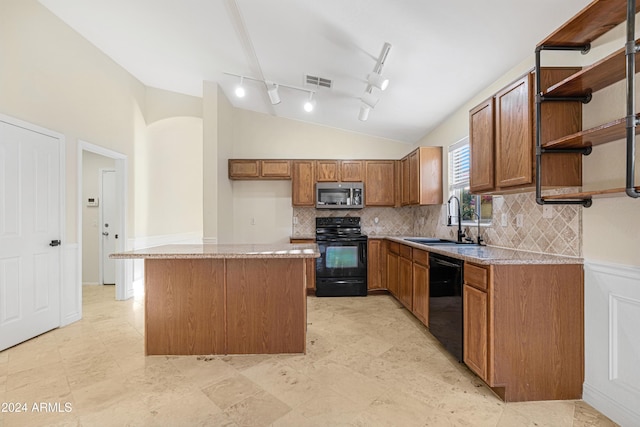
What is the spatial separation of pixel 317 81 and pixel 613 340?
3.46m

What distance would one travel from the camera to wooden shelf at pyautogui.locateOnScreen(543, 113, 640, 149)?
1.41 m

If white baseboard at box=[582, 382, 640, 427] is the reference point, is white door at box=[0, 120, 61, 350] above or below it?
above

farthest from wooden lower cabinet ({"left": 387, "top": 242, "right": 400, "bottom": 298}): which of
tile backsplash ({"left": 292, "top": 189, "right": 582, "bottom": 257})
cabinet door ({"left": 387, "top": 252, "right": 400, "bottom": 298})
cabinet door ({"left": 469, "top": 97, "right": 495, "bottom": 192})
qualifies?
cabinet door ({"left": 469, "top": 97, "right": 495, "bottom": 192})

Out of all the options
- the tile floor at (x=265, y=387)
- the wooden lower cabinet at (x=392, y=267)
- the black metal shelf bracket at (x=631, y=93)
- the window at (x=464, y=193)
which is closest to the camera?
the black metal shelf bracket at (x=631, y=93)

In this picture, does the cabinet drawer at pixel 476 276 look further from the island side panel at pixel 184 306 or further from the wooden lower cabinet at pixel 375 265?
the wooden lower cabinet at pixel 375 265

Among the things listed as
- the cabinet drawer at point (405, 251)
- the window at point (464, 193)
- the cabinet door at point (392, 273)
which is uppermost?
the window at point (464, 193)

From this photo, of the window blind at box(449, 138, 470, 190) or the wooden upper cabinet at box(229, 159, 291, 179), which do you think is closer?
the window blind at box(449, 138, 470, 190)

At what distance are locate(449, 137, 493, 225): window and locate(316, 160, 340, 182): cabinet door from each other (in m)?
1.74

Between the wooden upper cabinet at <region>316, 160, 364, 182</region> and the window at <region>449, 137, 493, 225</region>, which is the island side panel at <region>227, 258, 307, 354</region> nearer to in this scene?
the window at <region>449, 137, 493, 225</region>

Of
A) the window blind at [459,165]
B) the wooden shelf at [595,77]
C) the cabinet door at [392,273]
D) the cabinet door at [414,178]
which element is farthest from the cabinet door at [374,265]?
the wooden shelf at [595,77]

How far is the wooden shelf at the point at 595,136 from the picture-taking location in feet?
4.61

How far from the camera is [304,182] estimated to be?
470cm

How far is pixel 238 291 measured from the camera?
2525 millimetres

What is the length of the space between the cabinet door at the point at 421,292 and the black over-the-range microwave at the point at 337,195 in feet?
5.61
